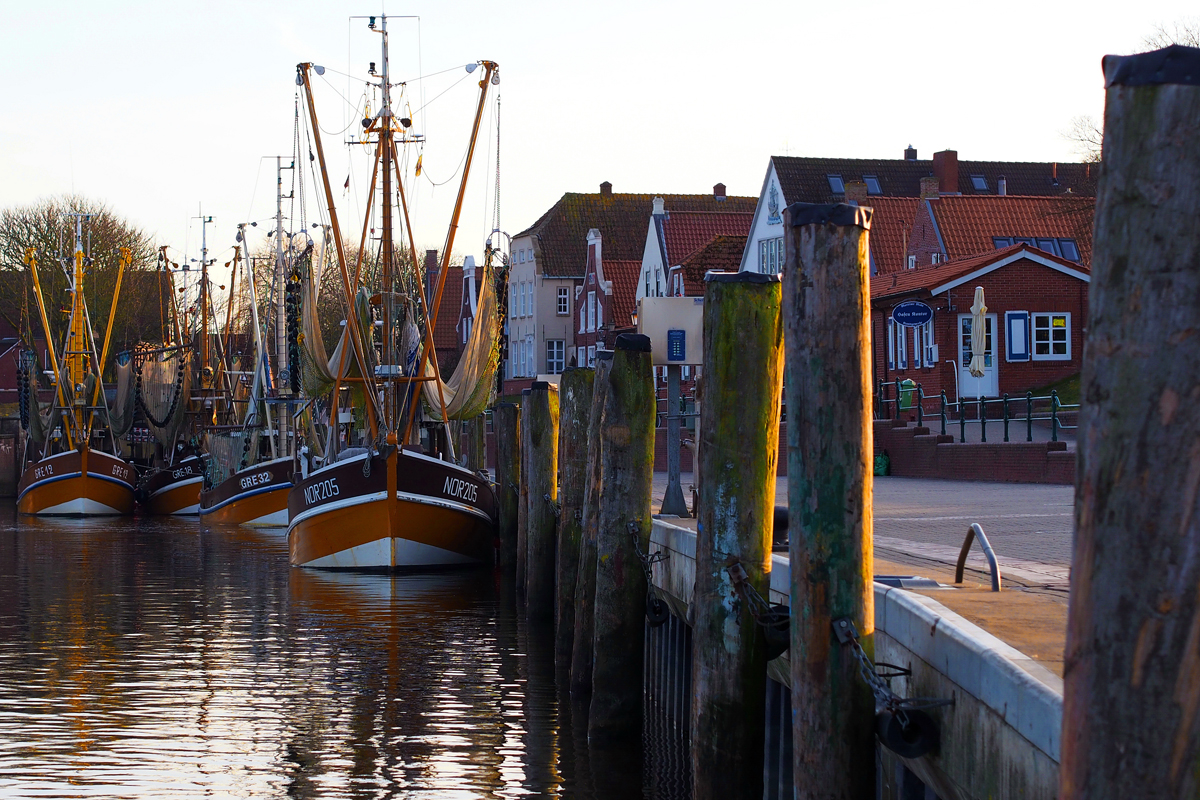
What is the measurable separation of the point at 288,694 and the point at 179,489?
112 feet

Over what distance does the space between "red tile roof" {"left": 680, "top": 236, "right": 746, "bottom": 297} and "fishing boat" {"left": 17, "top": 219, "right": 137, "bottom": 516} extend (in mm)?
20441

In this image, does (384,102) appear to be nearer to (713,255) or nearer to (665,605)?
(665,605)

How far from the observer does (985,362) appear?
37062 mm

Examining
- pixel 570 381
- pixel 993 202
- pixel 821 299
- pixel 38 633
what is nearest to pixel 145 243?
pixel 993 202

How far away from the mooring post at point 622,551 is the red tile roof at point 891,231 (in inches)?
1713

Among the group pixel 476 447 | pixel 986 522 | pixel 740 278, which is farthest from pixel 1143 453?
pixel 476 447

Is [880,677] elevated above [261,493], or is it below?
above

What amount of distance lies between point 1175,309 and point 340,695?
430 inches

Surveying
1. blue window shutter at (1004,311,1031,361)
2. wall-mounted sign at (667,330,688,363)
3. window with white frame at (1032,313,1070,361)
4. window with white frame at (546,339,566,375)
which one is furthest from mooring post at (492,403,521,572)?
window with white frame at (546,339,566,375)

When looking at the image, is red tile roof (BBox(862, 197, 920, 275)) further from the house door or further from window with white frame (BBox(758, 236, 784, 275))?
the house door

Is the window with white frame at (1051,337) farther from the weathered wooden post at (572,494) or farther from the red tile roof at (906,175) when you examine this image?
the weathered wooden post at (572,494)

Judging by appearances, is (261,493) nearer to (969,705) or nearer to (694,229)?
(694,229)

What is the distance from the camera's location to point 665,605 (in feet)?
31.9

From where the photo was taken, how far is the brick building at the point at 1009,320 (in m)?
36.9
